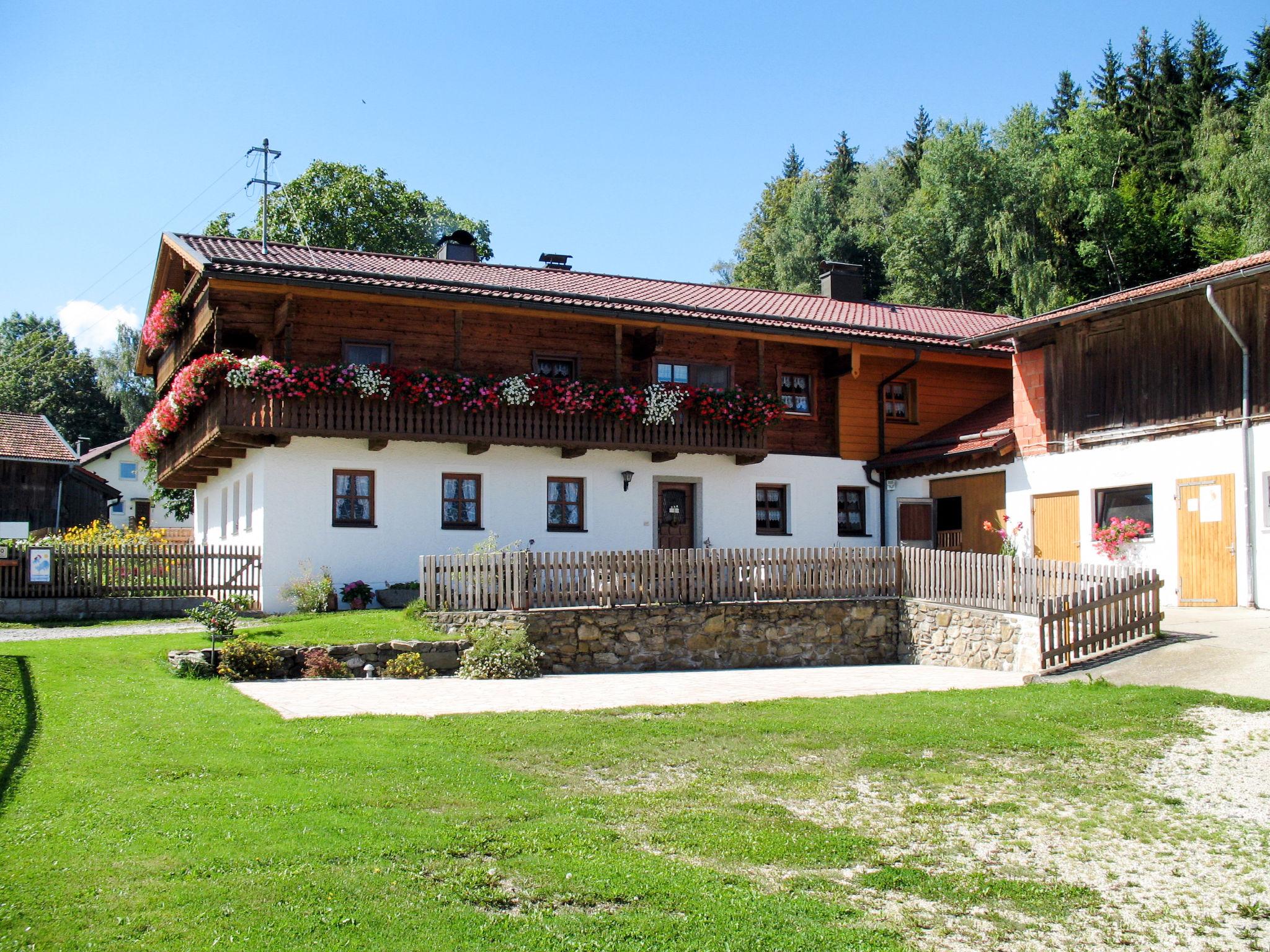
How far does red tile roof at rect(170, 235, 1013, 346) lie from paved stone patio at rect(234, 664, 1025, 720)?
9.21 meters

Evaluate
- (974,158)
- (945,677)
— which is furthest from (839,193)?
(945,677)

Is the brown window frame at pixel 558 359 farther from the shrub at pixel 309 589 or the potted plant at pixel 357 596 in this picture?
the shrub at pixel 309 589

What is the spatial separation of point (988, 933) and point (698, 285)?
2747 centimetres

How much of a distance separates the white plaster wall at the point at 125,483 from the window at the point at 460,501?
41.0m

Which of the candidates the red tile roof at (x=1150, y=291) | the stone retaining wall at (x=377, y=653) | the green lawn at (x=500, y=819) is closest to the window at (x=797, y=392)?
the red tile roof at (x=1150, y=291)

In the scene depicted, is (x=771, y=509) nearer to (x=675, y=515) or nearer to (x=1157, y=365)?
(x=675, y=515)

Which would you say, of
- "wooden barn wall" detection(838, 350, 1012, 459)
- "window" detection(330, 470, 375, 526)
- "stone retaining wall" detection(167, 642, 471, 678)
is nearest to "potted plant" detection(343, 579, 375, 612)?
"window" detection(330, 470, 375, 526)


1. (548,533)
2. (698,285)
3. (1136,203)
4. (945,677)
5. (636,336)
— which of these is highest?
(1136,203)

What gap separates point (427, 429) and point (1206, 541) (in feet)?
46.0

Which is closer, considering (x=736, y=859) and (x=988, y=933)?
(x=988, y=933)

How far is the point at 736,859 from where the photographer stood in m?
6.93

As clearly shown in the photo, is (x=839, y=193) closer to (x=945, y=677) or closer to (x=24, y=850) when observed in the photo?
(x=945, y=677)

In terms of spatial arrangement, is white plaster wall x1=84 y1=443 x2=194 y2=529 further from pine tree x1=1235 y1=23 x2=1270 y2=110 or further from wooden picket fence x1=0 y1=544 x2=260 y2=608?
pine tree x1=1235 y1=23 x2=1270 y2=110

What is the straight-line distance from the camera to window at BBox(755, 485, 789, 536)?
26.3 meters
